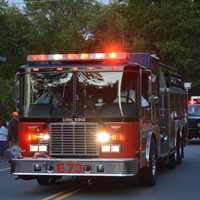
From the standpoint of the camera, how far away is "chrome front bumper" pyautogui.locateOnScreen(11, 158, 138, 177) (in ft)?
41.2

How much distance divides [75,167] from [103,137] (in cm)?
79

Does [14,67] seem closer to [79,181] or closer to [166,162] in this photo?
[166,162]

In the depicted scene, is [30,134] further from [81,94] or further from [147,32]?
[147,32]

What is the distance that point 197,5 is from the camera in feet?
Result: 159

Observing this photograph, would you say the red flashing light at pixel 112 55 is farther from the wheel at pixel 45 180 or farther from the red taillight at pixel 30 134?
the wheel at pixel 45 180

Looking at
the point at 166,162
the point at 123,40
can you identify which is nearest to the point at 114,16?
the point at 123,40

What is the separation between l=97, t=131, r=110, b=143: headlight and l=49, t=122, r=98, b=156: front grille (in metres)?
0.10

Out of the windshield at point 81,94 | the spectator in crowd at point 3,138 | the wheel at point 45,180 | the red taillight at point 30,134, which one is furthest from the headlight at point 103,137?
the spectator in crowd at point 3,138

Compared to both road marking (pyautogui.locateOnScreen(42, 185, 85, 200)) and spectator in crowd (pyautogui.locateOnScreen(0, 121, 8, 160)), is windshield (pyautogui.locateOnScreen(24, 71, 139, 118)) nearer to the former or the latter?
road marking (pyautogui.locateOnScreen(42, 185, 85, 200))

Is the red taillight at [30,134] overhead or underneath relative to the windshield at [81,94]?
underneath

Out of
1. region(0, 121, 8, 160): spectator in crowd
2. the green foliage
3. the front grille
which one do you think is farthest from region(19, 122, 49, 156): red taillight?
the green foliage

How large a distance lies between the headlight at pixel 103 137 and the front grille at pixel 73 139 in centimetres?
10

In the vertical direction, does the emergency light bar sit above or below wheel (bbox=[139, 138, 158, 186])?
above

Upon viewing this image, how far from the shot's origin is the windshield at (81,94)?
12977 mm
